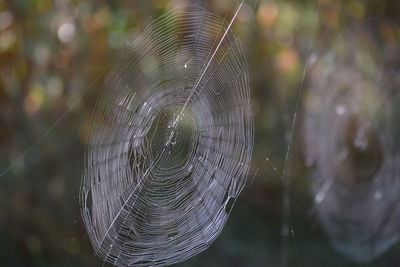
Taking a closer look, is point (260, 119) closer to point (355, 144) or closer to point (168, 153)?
point (355, 144)

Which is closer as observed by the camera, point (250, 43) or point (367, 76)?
point (367, 76)

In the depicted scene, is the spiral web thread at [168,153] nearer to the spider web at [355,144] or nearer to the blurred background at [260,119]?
the blurred background at [260,119]

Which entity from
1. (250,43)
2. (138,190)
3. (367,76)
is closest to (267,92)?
(250,43)

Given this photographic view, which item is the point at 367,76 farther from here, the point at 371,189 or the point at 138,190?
the point at 138,190

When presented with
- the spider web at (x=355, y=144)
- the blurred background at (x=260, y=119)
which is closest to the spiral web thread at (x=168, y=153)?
the blurred background at (x=260, y=119)

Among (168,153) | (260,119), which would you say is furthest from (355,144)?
(168,153)

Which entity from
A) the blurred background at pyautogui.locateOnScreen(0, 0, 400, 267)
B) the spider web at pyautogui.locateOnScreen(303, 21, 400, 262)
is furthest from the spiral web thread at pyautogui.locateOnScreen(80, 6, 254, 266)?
the spider web at pyautogui.locateOnScreen(303, 21, 400, 262)
